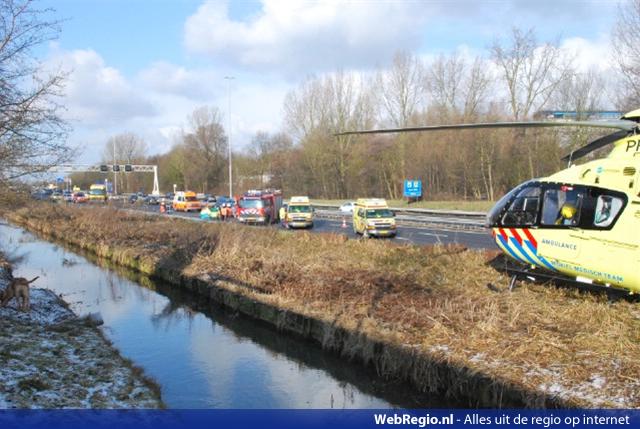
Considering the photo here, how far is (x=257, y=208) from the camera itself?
3769 centimetres

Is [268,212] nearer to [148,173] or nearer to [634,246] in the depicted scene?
[634,246]

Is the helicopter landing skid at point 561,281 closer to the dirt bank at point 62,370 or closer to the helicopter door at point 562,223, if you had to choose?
the helicopter door at point 562,223

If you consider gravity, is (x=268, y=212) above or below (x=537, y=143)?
below

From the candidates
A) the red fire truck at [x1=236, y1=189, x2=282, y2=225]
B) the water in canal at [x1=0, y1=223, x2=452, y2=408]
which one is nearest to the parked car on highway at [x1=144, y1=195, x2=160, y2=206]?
the red fire truck at [x1=236, y1=189, x2=282, y2=225]

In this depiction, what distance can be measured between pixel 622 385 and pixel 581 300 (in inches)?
164

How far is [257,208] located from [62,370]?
1145 inches

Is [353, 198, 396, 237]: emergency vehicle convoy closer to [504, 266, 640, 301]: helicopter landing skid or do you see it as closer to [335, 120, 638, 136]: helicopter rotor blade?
[504, 266, 640, 301]: helicopter landing skid

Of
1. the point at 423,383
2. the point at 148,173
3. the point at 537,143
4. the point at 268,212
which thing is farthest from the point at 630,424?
the point at 148,173

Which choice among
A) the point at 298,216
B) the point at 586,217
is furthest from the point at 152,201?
the point at 586,217

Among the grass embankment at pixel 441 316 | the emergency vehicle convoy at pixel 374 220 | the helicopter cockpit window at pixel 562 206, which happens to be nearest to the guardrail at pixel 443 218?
the emergency vehicle convoy at pixel 374 220

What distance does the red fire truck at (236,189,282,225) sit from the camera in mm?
36750

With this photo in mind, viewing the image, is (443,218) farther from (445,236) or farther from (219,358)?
(219,358)

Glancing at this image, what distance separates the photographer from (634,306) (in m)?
10.5

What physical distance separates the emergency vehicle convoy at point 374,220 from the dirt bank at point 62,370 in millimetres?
17311
